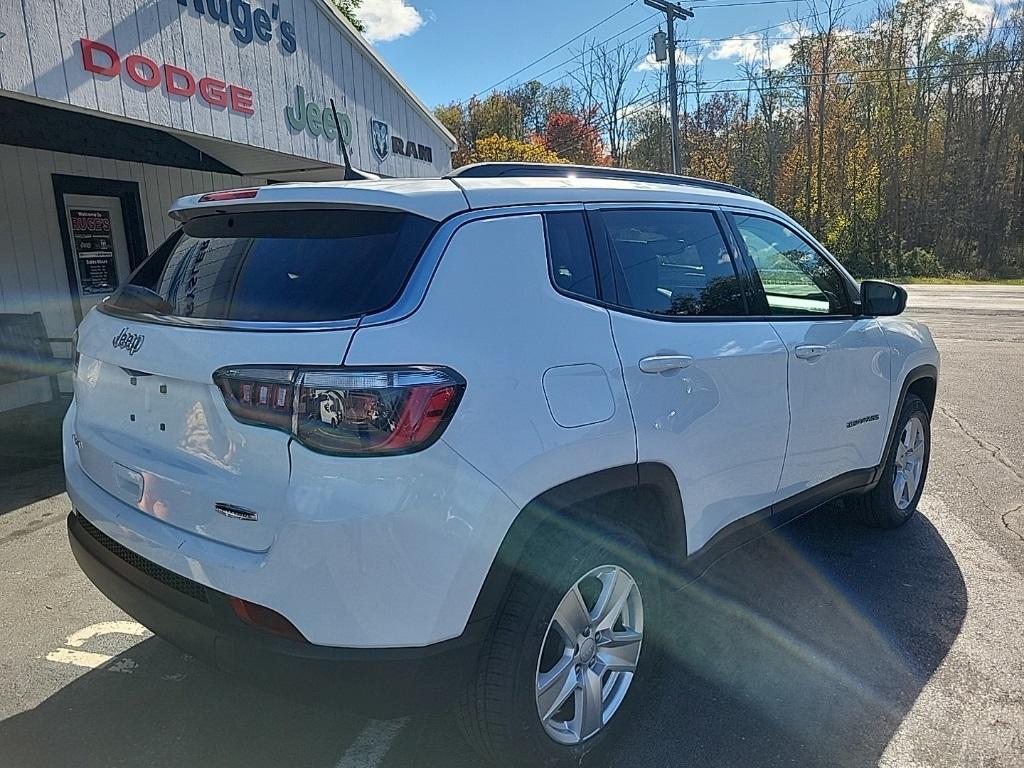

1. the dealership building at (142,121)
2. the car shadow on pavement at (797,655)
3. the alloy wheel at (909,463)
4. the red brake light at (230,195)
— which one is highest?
the dealership building at (142,121)

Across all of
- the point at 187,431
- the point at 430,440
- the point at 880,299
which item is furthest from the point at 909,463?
the point at 187,431

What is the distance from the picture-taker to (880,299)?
3680 millimetres

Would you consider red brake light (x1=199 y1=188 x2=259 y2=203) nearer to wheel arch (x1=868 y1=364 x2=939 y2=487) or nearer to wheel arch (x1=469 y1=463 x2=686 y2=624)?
wheel arch (x1=469 y1=463 x2=686 y2=624)

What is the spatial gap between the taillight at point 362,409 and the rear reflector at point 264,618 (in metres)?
0.46

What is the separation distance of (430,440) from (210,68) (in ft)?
21.7

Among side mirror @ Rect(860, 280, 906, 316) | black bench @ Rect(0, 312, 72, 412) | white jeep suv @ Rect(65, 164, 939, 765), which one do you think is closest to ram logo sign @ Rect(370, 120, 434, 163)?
black bench @ Rect(0, 312, 72, 412)

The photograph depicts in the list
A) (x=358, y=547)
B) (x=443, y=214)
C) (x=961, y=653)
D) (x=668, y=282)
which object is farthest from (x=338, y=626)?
(x=961, y=653)

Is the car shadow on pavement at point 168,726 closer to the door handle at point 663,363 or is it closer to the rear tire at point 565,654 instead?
the rear tire at point 565,654

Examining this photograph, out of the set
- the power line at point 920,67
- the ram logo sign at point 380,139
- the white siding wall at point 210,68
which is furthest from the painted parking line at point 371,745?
the power line at point 920,67

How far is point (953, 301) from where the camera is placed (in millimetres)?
19469

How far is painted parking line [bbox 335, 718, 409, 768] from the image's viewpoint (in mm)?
2377

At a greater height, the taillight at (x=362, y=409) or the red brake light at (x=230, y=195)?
the red brake light at (x=230, y=195)

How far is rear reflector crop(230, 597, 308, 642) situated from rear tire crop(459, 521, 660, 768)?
53cm

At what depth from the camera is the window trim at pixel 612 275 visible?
2.40 m
